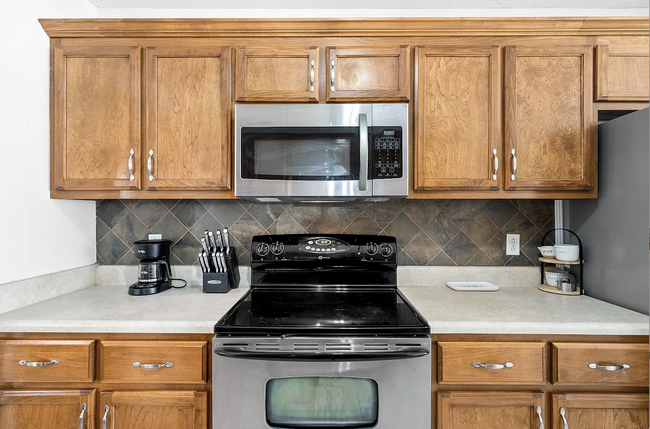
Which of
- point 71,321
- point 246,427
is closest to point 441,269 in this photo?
point 246,427

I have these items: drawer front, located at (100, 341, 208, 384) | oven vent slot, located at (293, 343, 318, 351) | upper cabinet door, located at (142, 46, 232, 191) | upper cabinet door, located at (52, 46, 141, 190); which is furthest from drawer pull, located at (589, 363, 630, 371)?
upper cabinet door, located at (52, 46, 141, 190)

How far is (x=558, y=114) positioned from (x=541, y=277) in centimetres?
91

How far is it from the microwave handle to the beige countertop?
2.05 feet

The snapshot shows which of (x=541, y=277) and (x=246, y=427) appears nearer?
(x=246, y=427)

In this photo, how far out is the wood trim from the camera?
62.7 inches

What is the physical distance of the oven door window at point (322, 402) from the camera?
4.11 ft

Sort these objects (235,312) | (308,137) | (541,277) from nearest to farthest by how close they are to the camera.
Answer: (235,312) → (308,137) → (541,277)

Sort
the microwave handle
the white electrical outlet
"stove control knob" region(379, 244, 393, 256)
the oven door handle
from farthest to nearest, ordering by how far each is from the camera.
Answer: the white electrical outlet
"stove control knob" region(379, 244, 393, 256)
the microwave handle
the oven door handle

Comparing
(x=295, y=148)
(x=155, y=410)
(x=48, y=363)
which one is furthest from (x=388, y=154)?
(x=48, y=363)

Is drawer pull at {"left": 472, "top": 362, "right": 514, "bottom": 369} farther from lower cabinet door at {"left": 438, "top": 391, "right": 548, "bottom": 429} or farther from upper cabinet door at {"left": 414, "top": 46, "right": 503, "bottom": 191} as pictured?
upper cabinet door at {"left": 414, "top": 46, "right": 503, "bottom": 191}

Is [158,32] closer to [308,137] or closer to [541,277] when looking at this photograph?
[308,137]

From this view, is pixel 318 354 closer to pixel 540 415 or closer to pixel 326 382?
pixel 326 382

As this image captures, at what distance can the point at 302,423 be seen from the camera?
1.25 meters

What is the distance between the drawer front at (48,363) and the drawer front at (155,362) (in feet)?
0.22
